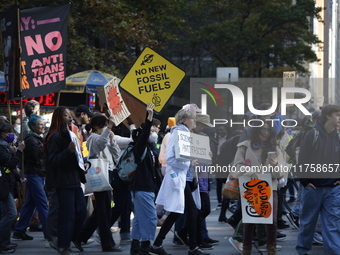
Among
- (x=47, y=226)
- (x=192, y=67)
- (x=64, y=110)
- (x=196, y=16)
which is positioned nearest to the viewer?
(x=64, y=110)

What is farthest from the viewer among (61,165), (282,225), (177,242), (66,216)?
(282,225)

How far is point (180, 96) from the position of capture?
123 ft

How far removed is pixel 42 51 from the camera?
393 inches

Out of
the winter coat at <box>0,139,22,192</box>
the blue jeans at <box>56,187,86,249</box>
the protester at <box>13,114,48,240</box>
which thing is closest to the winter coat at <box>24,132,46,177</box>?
the protester at <box>13,114,48,240</box>

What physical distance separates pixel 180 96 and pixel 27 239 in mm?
27844

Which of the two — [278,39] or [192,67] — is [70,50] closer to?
[278,39]

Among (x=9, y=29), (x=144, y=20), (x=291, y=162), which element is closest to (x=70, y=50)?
(x=144, y=20)

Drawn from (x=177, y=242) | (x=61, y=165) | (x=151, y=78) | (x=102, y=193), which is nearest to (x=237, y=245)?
(x=177, y=242)

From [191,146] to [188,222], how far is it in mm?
936

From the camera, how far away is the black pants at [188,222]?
8289 millimetres

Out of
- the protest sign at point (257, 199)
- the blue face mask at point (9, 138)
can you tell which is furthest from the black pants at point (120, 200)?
the protest sign at point (257, 199)

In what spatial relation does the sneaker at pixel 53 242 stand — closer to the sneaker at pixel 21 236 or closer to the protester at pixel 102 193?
the protester at pixel 102 193

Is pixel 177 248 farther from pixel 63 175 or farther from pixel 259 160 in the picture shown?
pixel 63 175

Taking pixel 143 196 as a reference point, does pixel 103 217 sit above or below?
below
